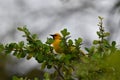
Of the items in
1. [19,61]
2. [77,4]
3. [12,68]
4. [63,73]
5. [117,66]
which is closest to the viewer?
[117,66]

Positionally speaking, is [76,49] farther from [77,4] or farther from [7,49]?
[77,4]

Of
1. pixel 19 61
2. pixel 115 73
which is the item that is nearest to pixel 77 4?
pixel 19 61

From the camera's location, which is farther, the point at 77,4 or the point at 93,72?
the point at 77,4

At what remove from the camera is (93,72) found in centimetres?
108

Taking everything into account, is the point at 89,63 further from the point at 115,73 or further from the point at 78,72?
the point at 115,73

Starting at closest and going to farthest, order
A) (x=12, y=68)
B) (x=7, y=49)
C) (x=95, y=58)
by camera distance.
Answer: (x=95, y=58) < (x=7, y=49) < (x=12, y=68)

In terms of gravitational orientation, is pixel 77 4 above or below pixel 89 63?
above

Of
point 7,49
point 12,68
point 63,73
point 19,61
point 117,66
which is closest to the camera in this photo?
point 117,66

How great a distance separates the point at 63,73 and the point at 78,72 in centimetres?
15

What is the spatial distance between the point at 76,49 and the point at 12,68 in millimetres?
2184

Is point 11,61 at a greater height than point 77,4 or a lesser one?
lesser

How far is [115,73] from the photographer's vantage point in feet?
2.89

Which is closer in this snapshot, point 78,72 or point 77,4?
point 78,72

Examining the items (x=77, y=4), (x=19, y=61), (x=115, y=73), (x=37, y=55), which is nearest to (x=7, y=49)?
(x=37, y=55)
